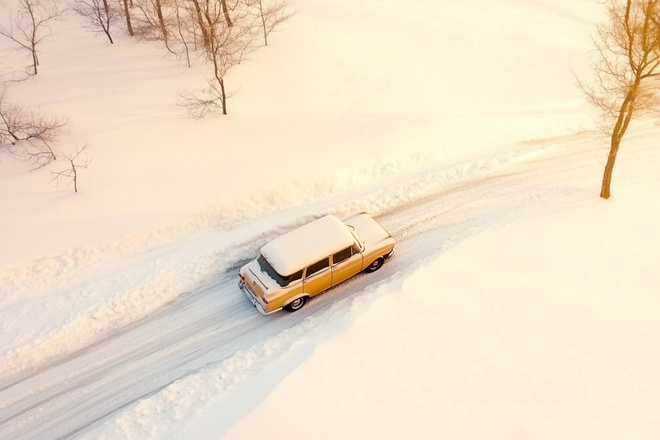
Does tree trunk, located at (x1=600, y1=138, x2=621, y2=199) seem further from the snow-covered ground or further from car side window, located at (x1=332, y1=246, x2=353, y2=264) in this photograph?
car side window, located at (x1=332, y1=246, x2=353, y2=264)

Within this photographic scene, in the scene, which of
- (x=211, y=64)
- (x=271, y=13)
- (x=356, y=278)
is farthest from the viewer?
(x=271, y=13)

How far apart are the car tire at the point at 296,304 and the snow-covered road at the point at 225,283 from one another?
159mm

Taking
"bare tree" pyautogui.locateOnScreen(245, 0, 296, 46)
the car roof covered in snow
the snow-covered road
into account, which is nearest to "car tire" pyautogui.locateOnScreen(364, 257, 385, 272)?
the snow-covered road

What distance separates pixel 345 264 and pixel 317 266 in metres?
0.83

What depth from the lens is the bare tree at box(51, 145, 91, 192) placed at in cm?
1432

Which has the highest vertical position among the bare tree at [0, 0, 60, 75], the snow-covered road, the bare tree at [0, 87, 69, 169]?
the bare tree at [0, 0, 60, 75]

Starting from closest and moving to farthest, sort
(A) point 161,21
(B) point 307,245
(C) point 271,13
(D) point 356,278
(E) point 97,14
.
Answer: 1. (B) point 307,245
2. (D) point 356,278
3. (A) point 161,21
4. (C) point 271,13
5. (E) point 97,14

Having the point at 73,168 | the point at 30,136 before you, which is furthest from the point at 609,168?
the point at 30,136

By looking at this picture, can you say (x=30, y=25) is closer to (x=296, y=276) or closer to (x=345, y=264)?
(x=296, y=276)

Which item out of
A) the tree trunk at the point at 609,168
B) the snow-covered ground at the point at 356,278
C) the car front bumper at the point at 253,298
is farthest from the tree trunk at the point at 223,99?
the tree trunk at the point at 609,168

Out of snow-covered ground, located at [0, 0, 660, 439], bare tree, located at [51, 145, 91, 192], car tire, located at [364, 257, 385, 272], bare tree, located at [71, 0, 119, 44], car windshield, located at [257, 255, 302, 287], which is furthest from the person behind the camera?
bare tree, located at [71, 0, 119, 44]

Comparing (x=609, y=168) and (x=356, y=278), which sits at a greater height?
(x=609, y=168)

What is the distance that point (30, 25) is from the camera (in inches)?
839

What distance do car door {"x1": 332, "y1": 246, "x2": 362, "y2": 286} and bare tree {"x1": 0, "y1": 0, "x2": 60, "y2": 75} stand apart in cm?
1759
